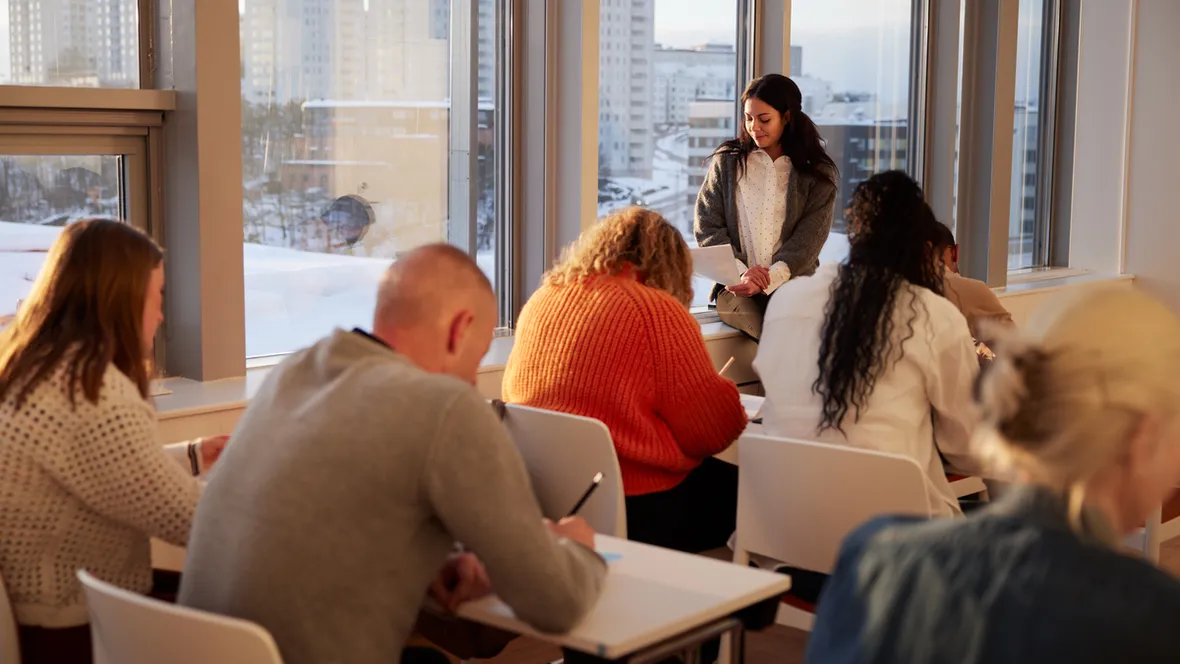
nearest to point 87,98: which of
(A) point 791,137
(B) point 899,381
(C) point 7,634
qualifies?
(C) point 7,634

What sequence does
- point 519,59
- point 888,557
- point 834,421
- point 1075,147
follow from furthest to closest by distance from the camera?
point 1075,147 → point 519,59 → point 834,421 → point 888,557

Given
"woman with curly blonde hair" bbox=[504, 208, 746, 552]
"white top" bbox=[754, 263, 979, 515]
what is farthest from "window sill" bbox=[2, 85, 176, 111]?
"white top" bbox=[754, 263, 979, 515]

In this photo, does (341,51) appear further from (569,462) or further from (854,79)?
(854,79)

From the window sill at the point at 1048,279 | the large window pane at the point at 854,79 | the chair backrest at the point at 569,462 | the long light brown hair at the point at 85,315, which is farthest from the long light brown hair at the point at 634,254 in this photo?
the window sill at the point at 1048,279

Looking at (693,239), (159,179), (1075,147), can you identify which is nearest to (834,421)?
(159,179)

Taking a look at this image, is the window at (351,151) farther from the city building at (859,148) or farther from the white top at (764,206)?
the city building at (859,148)

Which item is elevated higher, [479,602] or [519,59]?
[519,59]

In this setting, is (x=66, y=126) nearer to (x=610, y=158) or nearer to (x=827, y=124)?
(x=610, y=158)

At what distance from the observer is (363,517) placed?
165 cm

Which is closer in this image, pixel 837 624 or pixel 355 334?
pixel 837 624

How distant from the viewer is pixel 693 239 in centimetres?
546

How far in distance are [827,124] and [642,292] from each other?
3372 mm

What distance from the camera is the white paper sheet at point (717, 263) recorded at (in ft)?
14.1

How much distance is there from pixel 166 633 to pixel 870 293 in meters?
1.68
